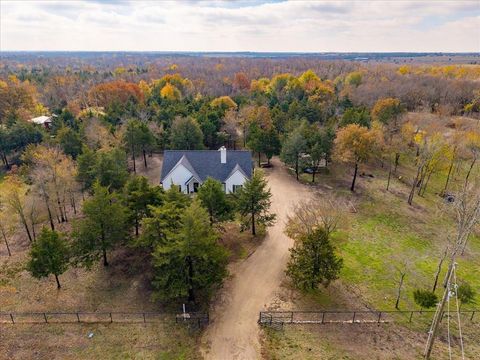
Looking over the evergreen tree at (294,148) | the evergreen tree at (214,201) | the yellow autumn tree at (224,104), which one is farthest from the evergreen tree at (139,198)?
the yellow autumn tree at (224,104)

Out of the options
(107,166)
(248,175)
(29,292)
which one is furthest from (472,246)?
(29,292)

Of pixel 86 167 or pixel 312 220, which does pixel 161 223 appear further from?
pixel 86 167

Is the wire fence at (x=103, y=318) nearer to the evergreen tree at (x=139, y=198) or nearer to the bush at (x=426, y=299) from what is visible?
the evergreen tree at (x=139, y=198)

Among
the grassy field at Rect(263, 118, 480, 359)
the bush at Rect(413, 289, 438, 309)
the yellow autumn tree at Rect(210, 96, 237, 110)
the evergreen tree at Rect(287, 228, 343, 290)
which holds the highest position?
the yellow autumn tree at Rect(210, 96, 237, 110)

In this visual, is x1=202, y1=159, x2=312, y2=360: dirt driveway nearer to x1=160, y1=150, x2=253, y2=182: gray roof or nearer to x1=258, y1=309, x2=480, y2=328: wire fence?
x1=258, y1=309, x2=480, y2=328: wire fence

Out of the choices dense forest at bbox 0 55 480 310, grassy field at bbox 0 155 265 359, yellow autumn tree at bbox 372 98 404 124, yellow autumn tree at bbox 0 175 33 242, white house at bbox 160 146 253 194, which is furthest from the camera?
yellow autumn tree at bbox 372 98 404 124

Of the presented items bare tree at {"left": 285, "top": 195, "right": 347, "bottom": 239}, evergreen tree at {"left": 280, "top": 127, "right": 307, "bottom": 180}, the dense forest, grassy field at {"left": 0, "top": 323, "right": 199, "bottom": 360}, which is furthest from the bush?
evergreen tree at {"left": 280, "top": 127, "right": 307, "bottom": 180}
